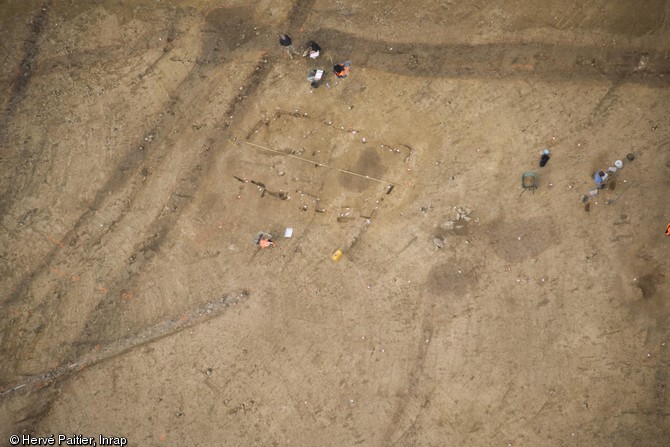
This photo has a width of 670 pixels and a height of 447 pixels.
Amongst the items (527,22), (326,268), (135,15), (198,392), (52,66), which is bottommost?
(198,392)

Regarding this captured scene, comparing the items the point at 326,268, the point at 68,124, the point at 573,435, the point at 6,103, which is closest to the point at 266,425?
the point at 326,268

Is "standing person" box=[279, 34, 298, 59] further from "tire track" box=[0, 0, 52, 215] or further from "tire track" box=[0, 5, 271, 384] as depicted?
"tire track" box=[0, 0, 52, 215]

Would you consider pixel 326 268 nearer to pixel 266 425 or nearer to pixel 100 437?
pixel 266 425

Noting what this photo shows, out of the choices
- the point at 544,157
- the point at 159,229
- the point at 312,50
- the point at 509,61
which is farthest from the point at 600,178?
the point at 159,229

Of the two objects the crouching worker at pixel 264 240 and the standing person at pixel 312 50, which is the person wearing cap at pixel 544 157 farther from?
the crouching worker at pixel 264 240

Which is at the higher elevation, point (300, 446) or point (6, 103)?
point (6, 103)

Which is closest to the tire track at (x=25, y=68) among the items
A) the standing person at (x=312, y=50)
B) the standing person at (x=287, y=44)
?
the standing person at (x=287, y=44)

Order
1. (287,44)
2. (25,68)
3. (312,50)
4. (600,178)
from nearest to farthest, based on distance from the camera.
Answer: (600,178) → (287,44) → (312,50) → (25,68)

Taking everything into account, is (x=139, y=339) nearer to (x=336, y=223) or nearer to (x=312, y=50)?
(x=336, y=223)
